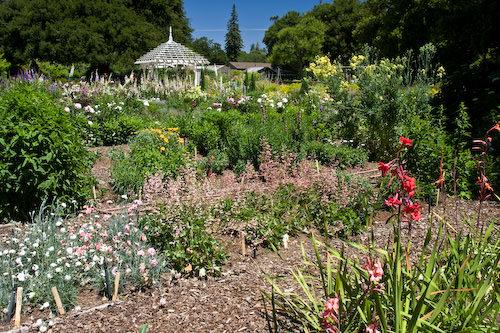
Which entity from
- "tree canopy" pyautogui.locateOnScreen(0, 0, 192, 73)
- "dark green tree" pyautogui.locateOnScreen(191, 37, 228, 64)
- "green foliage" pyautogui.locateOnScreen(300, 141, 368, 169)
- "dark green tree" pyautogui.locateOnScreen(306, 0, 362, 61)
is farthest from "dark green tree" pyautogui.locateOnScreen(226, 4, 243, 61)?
"green foliage" pyautogui.locateOnScreen(300, 141, 368, 169)

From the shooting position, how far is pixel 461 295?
6.98 feet

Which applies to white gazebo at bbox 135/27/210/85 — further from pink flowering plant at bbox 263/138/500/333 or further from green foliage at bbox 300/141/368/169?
pink flowering plant at bbox 263/138/500/333

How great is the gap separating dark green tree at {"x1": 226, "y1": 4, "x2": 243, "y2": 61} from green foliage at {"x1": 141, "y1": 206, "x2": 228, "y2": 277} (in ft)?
290

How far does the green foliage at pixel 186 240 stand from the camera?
325 centimetres

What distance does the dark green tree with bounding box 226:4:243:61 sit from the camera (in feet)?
293

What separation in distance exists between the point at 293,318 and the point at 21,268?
2.29 metres

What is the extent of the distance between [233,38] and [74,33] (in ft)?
229

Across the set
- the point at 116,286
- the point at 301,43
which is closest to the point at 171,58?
the point at 116,286

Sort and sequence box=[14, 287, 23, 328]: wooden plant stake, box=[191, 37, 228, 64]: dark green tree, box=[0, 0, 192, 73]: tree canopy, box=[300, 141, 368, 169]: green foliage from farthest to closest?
1. box=[191, 37, 228, 64]: dark green tree
2. box=[0, 0, 192, 73]: tree canopy
3. box=[300, 141, 368, 169]: green foliage
4. box=[14, 287, 23, 328]: wooden plant stake

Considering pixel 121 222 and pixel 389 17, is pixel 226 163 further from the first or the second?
pixel 389 17

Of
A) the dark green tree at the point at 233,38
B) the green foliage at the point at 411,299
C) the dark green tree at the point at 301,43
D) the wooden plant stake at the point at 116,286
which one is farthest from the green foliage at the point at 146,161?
the dark green tree at the point at 233,38

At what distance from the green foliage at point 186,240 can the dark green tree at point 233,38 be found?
8848 cm

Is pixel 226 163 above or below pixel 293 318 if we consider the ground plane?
above

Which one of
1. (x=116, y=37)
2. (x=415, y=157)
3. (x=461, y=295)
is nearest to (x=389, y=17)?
(x=116, y=37)
